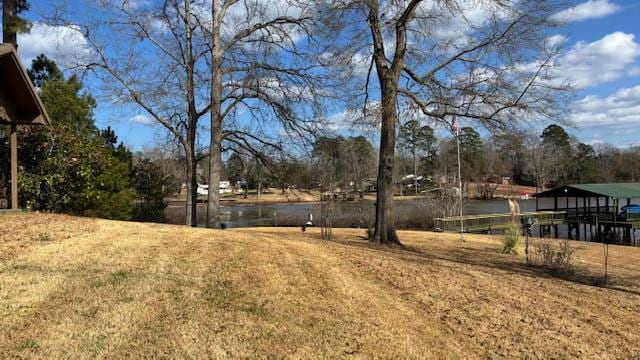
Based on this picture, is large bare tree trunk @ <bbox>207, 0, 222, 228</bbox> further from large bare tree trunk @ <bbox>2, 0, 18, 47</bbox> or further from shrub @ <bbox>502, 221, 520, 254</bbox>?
shrub @ <bbox>502, 221, 520, 254</bbox>

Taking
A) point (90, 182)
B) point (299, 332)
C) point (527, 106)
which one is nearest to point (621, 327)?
point (299, 332)

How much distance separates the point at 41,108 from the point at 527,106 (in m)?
12.5

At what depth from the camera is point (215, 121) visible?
18.0 meters

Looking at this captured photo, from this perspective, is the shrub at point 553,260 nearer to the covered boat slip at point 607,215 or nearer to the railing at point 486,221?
the railing at point 486,221

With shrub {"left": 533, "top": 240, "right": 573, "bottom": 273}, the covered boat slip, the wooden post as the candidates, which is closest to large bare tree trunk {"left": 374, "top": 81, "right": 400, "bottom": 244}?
shrub {"left": 533, "top": 240, "right": 573, "bottom": 273}

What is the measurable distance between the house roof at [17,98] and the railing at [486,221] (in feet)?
68.5

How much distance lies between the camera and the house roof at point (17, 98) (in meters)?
12.4

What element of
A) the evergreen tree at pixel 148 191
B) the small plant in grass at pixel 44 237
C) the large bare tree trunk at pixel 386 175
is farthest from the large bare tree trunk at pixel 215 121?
the evergreen tree at pixel 148 191

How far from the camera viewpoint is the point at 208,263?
823 cm

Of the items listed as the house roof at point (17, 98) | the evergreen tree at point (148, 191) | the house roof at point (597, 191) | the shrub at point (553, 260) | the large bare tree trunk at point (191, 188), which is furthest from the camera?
the house roof at point (597, 191)

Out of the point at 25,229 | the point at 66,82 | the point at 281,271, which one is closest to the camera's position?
the point at 281,271

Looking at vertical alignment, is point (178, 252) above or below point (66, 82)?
below

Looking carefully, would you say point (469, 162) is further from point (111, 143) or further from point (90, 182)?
point (90, 182)

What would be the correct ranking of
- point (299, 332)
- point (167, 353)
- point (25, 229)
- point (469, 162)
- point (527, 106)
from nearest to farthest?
point (167, 353), point (299, 332), point (25, 229), point (527, 106), point (469, 162)
